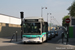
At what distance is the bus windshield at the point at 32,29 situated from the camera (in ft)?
55.9

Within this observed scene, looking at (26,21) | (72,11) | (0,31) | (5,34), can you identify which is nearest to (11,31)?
(5,34)

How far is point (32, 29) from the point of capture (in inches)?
674

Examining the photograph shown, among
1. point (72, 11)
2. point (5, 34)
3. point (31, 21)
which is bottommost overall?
point (5, 34)

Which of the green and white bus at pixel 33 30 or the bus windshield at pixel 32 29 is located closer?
the green and white bus at pixel 33 30

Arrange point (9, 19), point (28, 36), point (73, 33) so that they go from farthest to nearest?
point (9, 19) < point (73, 33) < point (28, 36)

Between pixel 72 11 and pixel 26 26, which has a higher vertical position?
pixel 72 11

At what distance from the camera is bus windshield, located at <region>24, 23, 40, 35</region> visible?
55.9 ft

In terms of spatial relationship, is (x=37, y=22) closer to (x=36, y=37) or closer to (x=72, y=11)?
(x=36, y=37)

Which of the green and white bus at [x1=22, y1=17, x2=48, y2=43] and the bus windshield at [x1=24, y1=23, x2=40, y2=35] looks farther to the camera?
the bus windshield at [x1=24, y1=23, x2=40, y2=35]

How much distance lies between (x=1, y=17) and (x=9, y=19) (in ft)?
16.8

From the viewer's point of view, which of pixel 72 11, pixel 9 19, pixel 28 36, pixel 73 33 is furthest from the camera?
pixel 9 19

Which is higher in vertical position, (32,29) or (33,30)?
(32,29)

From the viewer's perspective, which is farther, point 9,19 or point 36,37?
point 9,19

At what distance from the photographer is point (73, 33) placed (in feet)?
94.1
